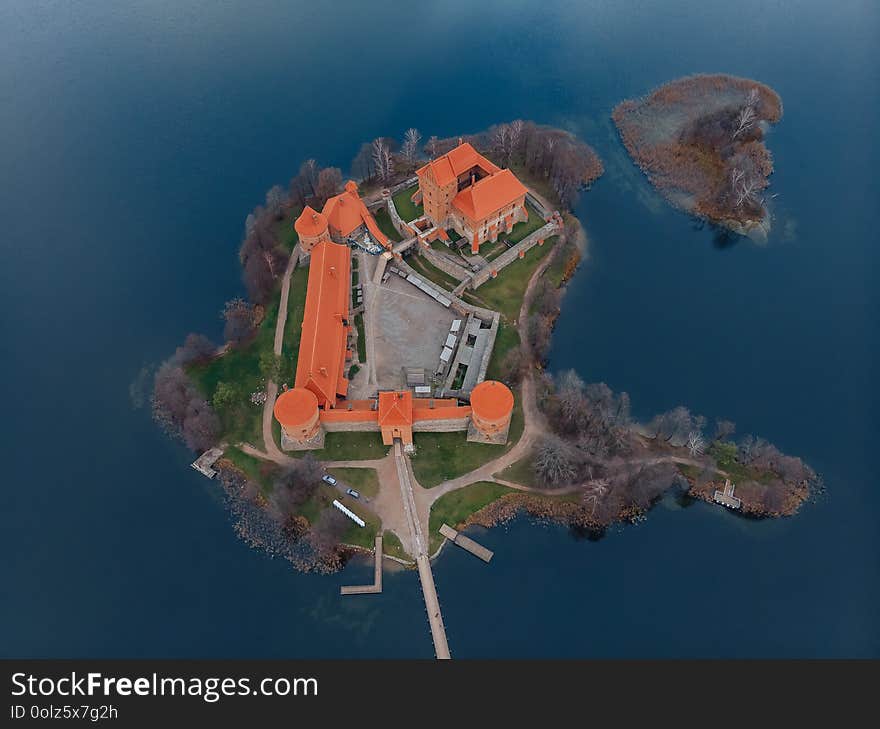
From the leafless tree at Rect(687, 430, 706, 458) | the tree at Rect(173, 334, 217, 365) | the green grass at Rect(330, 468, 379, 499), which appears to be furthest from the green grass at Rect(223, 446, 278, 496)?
the leafless tree at Rect(687, 430, 706, 458)

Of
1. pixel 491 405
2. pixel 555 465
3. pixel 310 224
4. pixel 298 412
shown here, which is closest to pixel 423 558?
pixel 555 465

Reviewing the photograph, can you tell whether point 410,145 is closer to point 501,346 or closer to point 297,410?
point 501,346

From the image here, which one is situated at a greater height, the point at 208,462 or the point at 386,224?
the point at 386,224

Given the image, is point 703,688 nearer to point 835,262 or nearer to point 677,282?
point 677,282

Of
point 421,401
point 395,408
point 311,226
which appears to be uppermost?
point 311,226

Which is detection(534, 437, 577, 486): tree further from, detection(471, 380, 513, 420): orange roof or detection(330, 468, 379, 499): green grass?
detection(330, 468, 379, 499): green grass

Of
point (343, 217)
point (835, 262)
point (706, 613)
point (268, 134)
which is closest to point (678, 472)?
point (706, 613)
